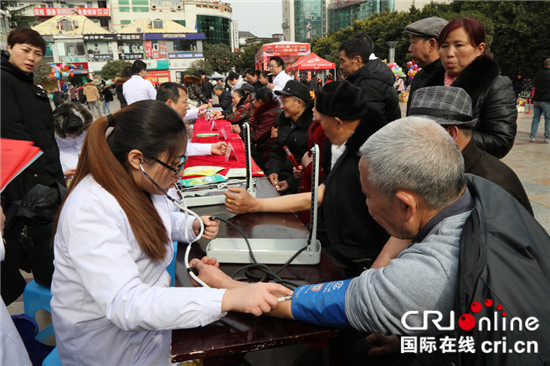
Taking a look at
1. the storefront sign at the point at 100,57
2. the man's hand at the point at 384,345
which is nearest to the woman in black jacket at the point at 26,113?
the man's hand at the point at 384,345

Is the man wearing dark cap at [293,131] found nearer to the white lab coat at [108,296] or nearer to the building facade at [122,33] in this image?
the white lab coat at [108,296]

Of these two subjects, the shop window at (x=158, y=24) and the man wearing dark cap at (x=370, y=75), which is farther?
the shop window at (x=158, y=24)

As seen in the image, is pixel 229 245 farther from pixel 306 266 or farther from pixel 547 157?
pixel 547 157

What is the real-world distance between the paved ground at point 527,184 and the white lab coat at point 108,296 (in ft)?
3.35

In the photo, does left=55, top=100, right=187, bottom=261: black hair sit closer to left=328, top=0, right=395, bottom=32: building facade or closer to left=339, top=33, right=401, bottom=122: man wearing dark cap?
left=339, top=33, right=401, bottom=122: man wearing dark cap

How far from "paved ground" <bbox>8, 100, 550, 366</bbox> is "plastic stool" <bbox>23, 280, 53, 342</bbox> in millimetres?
137

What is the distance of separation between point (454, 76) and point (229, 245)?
195 cm

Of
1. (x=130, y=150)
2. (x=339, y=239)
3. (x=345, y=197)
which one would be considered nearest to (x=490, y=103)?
(x=345, y=197)

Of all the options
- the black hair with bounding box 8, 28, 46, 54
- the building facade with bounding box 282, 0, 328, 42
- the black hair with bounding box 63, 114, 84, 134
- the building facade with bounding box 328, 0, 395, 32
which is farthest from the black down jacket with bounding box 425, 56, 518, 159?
the building facade with bounding box 282, 0, 328, 42

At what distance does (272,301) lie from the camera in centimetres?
111

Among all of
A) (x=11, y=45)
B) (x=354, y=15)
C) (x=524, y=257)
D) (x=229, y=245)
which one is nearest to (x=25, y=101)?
(x=11, y=45)

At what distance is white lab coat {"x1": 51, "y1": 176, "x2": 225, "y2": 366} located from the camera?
1031 millimetres

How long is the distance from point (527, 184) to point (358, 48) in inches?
129

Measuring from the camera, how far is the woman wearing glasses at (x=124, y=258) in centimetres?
104
